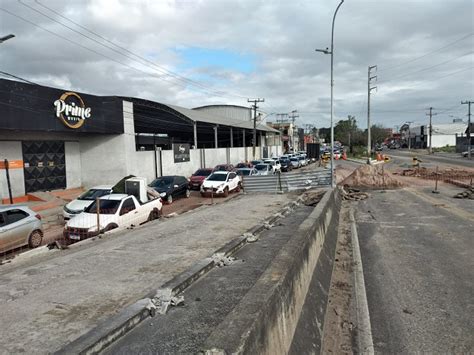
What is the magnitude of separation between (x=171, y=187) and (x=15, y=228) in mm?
11831

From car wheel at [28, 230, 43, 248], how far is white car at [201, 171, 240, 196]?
12.0 meters

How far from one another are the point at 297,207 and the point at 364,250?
19.7 feet

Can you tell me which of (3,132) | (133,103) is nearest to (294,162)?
(133,103)

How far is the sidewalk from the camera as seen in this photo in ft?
16.2

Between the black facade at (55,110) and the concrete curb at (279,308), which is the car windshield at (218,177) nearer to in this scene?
the black facade at (55,110)

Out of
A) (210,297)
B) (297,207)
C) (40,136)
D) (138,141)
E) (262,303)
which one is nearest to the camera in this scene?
(262,303)

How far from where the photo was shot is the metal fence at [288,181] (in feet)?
80.2

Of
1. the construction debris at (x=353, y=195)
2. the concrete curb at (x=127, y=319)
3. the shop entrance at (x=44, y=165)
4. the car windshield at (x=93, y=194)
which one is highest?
the shop entrance at (x=44, y=165)

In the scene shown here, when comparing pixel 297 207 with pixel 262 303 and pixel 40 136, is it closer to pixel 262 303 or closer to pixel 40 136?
pixel 262 303

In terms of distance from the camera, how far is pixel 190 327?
15.4ft

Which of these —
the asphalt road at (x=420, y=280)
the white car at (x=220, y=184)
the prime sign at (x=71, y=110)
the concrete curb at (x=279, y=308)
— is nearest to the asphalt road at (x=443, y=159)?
the white car at (x=220, y=184)

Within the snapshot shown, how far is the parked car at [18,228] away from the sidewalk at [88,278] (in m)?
2.29

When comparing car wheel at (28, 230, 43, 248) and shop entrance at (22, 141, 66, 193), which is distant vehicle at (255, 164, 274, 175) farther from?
car wheel at (28, 230, 43, 248)

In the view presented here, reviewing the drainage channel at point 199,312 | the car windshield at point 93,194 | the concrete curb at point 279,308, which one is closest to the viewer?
the concrete curb at point 279,308
